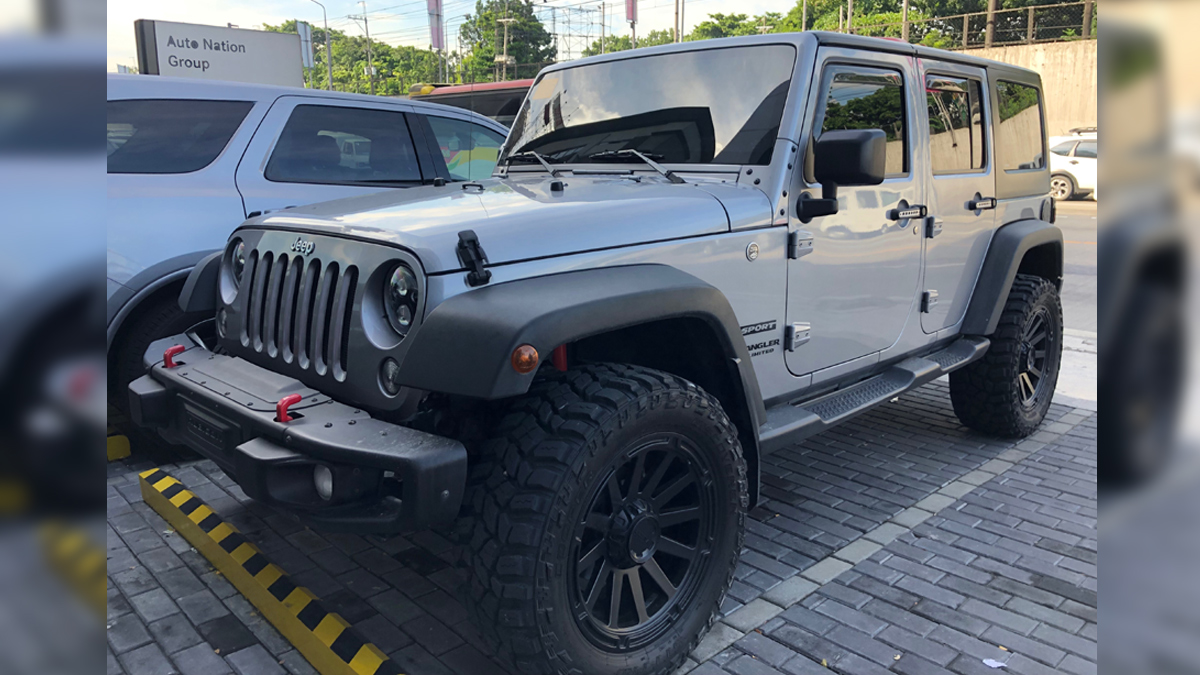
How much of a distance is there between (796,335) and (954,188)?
1.66 metres

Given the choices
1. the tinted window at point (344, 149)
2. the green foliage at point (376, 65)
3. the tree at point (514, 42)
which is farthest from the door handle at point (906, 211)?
the green foliage at point (376, 65)

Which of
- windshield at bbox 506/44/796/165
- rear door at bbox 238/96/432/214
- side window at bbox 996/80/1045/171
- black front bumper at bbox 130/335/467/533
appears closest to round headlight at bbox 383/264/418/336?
black front bumper at bbox 130/335/467/533

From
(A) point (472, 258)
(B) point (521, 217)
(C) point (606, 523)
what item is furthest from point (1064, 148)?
Result: (A) point (472, 258)

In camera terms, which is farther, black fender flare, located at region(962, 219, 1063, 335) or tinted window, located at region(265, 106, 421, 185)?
tinted window, located at region(265, 106, 421, 185)

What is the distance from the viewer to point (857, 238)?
12.1ft

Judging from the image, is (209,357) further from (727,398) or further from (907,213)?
(907,213)

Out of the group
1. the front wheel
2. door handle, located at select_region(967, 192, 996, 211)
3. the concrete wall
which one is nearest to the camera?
the front wheel

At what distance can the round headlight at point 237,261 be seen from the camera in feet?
10.5

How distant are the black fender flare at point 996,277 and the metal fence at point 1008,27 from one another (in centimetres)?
2470

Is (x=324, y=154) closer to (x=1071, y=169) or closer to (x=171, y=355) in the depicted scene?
(x=171, y=355)

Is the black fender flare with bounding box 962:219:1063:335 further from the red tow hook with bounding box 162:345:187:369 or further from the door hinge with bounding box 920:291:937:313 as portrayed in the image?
the red tow hook with bounding box 162:345:187:369

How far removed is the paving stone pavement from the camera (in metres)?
2.84

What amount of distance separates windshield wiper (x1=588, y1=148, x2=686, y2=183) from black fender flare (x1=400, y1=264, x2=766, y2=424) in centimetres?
83

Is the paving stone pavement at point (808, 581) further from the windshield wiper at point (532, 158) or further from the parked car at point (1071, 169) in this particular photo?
the parked car at point (1071, 169)
